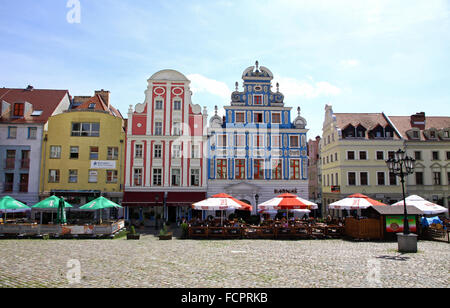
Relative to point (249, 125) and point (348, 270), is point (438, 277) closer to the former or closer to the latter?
point (348, 270)

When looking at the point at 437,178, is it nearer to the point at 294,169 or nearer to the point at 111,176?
the point at 294,169

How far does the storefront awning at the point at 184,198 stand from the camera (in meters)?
32.2

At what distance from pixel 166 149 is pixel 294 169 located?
1306 centimetres

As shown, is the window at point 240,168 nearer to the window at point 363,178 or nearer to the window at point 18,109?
the window at point 363,178

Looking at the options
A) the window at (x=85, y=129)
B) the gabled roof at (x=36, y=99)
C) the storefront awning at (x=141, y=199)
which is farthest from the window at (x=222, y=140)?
the gabled roof at (x=36, y=99)

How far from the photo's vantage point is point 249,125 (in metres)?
35.0

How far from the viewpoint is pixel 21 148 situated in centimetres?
3366

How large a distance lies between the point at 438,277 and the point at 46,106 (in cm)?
3716

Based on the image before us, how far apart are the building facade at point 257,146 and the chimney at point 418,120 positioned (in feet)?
55.6

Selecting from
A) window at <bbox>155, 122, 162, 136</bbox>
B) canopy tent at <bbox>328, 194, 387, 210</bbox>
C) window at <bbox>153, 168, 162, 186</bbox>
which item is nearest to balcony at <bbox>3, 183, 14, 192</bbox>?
window at <bbox>153, 168, 162, 186</bbox>

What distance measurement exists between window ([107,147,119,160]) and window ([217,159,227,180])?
33.3 feet

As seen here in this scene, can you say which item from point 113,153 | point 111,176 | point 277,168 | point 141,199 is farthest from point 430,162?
point 111,176
